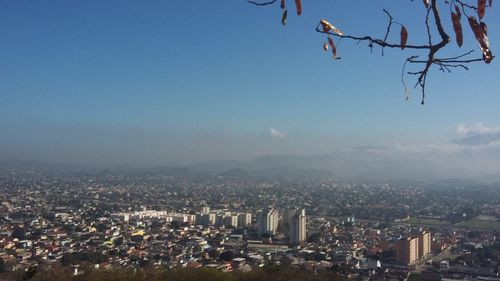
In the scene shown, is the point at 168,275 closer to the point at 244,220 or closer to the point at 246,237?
the point at 246,237

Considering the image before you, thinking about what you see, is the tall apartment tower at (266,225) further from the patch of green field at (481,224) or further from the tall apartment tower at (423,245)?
the patch of green field at (481,224)

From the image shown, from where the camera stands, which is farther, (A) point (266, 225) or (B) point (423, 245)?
(A) point (266, 225)

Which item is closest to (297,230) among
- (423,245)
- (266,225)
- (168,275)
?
(266,225)

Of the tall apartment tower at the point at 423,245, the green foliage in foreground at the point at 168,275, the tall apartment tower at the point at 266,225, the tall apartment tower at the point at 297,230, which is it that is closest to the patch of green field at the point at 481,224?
the tall apartment tower at the point at 423,245

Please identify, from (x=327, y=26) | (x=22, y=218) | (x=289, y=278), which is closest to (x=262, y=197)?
(x=22, y=218)

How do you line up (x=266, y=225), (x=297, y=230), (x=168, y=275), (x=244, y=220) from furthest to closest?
(x=244, y=220) → (x=266, y=225) → (x=297, y=230) → (x=168, y=275)

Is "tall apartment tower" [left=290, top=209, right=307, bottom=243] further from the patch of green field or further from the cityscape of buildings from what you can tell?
the patch of green field

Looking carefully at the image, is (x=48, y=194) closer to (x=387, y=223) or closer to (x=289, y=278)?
(x=387, y=223)
